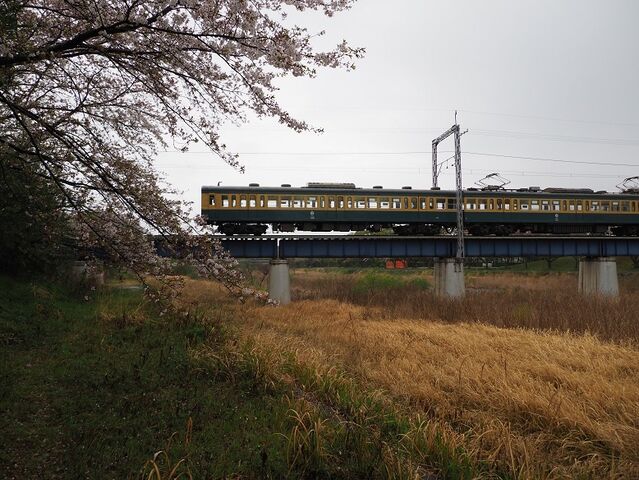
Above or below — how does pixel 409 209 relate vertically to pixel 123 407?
above

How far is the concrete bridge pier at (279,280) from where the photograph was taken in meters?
22.8

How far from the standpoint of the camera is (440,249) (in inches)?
976

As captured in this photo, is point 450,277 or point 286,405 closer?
point 286,405

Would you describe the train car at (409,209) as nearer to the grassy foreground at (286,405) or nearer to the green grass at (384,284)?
the green grass at (384,284)

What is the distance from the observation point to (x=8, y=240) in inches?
384

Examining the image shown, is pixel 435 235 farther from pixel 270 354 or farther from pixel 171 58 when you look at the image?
pixel 171 58

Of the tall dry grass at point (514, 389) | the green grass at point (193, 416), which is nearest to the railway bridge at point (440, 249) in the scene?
the tall dry grass at point (514, 389)

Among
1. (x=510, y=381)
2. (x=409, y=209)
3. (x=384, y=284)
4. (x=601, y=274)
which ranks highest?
(x=409, y=209)

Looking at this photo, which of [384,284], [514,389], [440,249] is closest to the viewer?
[514,389]

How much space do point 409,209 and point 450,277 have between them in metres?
5.72

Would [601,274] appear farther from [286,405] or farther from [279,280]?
[286,405]

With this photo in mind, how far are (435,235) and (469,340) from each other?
15.2m

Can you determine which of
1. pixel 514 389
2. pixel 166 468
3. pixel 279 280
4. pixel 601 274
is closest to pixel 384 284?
pixel 279 280

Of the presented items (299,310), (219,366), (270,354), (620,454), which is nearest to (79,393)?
(219,366)
